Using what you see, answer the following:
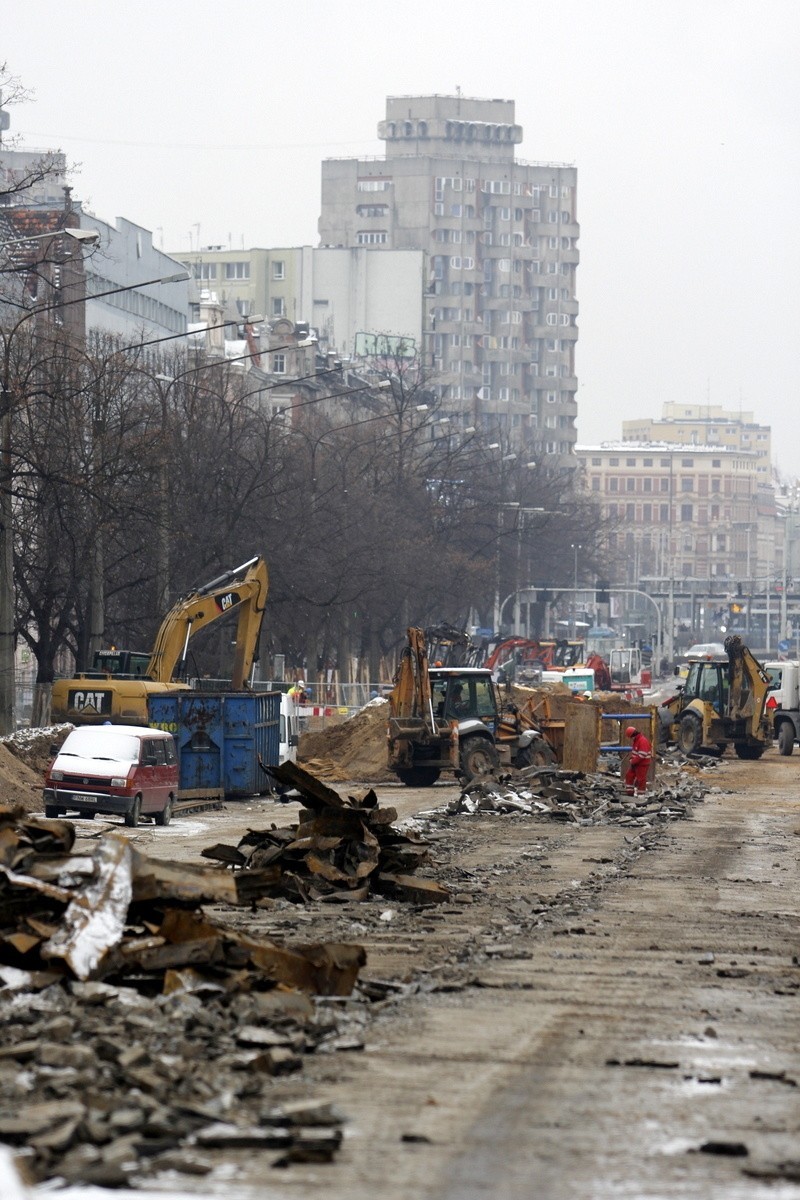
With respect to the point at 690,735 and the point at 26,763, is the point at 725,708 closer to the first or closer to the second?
the point at 690,735

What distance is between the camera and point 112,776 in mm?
29281

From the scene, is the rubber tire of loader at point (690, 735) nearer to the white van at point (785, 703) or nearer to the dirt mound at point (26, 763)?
the white van at point (785, 703)

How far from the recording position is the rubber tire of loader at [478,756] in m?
39.1

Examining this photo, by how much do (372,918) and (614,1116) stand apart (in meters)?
7.95

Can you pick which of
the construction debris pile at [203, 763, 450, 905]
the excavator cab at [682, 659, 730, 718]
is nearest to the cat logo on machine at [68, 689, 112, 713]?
the construction debris pile at [203, 763, 450, 905]

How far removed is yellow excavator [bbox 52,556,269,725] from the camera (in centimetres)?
3691

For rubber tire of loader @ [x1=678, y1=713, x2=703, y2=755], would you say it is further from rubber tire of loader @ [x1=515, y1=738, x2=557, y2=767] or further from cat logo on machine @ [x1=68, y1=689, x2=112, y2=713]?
cat logo on machine @ [x1=68, y1=689, x2=112, y2=713]

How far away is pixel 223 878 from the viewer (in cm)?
1298

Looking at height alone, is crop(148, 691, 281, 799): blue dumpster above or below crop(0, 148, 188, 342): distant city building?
below

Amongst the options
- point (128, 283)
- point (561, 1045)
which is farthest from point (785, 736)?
point (128, 283)

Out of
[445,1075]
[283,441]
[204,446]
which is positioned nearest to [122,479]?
[204,446]

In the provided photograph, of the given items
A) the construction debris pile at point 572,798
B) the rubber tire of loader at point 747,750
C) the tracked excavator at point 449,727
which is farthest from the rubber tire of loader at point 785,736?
the tracked excavator at point 449,727

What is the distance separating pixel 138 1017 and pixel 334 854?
27.5ft

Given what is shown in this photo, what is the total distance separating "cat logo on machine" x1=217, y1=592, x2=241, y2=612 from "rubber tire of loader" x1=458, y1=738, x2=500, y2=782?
555cm
